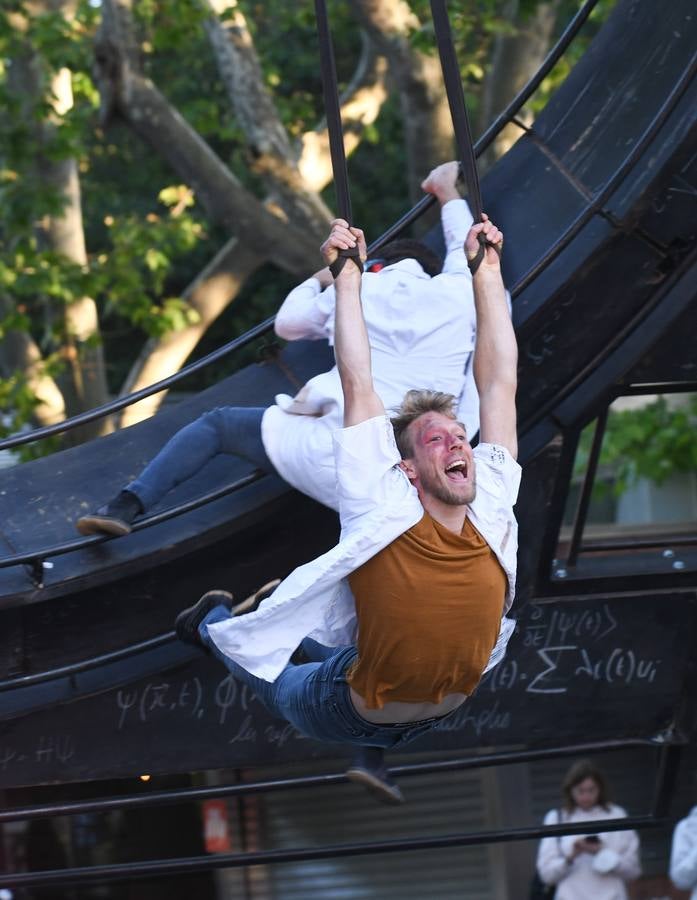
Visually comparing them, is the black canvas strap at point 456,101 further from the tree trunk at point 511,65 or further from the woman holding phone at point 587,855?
the tree trunk at point 511,65

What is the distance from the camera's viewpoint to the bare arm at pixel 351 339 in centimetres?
418

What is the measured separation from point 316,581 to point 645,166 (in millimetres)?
2147

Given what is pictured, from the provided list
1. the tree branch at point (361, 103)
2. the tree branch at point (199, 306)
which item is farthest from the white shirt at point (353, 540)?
the tree branch at point (361, 103)

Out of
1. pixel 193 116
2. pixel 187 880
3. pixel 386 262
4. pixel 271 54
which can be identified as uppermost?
A: pixel 271 54

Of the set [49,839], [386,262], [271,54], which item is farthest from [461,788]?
[271,54]

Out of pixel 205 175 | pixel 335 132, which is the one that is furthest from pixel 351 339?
pixel 205 175

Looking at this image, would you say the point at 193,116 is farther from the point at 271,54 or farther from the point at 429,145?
the point at 271,54

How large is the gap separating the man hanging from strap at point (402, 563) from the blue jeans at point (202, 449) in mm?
823

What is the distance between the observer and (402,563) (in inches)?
160

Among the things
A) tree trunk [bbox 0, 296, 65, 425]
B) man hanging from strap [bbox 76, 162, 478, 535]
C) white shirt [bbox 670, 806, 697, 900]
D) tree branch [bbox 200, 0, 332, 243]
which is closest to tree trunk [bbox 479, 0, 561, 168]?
tree branch [bbox 200, 0, 332, 243]

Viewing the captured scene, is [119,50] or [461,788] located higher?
[119,50]

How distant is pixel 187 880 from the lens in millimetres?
10836

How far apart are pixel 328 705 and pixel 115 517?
1140mm

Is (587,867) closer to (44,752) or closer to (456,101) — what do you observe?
(44,752)
